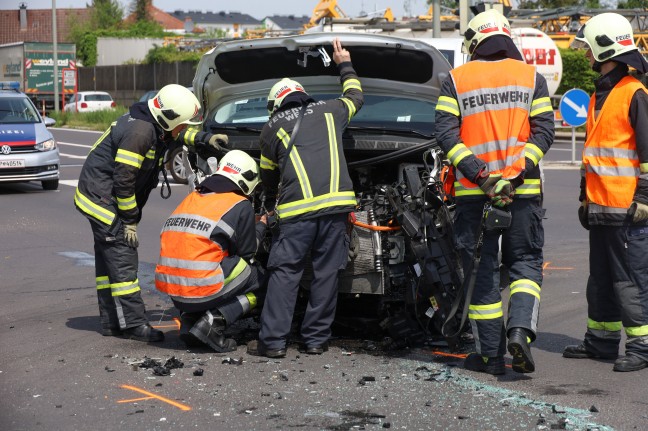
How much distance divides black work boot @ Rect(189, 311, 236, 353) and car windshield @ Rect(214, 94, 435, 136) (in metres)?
1.58

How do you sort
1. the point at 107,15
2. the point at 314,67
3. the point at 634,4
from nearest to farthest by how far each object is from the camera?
the point at 314,67 → the point at 634,4 → the point at 107,15

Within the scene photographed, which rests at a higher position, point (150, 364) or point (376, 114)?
point (376, 114)

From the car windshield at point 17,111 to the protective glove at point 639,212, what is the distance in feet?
45.6

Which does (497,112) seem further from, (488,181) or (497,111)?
(488,181)

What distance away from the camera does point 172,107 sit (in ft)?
22.6

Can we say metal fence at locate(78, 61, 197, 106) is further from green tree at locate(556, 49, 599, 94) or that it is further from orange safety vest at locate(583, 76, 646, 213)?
orange safety vest at locate(583, 76, 646, 213)

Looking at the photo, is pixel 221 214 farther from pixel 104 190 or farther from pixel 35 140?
pixel 35 140

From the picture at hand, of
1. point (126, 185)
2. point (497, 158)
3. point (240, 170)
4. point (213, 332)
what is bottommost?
point (213, 332)

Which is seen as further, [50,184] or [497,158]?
[50,184]

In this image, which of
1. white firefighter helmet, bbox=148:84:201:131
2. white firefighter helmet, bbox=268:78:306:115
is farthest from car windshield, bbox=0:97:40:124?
white firefighter helmet, bbox=268:78:306:115

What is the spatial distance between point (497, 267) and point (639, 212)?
0.86m

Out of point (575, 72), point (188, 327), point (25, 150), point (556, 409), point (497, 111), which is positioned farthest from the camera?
point (575, 72)

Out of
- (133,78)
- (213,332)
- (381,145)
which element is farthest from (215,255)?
(133,78)

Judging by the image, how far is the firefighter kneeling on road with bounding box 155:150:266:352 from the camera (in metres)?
6.41
